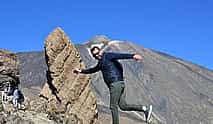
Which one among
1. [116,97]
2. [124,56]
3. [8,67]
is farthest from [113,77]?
[8,67]

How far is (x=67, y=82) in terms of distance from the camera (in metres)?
38.1

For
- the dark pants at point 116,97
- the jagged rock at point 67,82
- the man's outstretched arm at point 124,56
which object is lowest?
the dark pants at point 116,97

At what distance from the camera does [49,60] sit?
38.4 metres

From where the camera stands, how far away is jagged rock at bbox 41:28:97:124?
3697 cm

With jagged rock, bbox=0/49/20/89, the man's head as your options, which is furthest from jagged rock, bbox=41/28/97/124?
the man's head

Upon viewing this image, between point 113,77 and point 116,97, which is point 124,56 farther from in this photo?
point 116,97

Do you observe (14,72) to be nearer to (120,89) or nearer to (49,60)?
(49,60)

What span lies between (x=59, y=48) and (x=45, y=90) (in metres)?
2.98

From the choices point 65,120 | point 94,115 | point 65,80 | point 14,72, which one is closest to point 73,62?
point 65,80

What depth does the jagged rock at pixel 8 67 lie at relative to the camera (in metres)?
32.0

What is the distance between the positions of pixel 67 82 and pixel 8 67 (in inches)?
252

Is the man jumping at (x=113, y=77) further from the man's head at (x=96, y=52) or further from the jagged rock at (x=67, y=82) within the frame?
the jagged rock at (x=67, y=82)

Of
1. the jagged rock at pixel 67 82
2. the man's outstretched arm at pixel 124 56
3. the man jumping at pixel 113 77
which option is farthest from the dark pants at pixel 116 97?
the jagged rock at pixel 67 82

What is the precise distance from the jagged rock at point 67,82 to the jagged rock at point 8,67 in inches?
168
